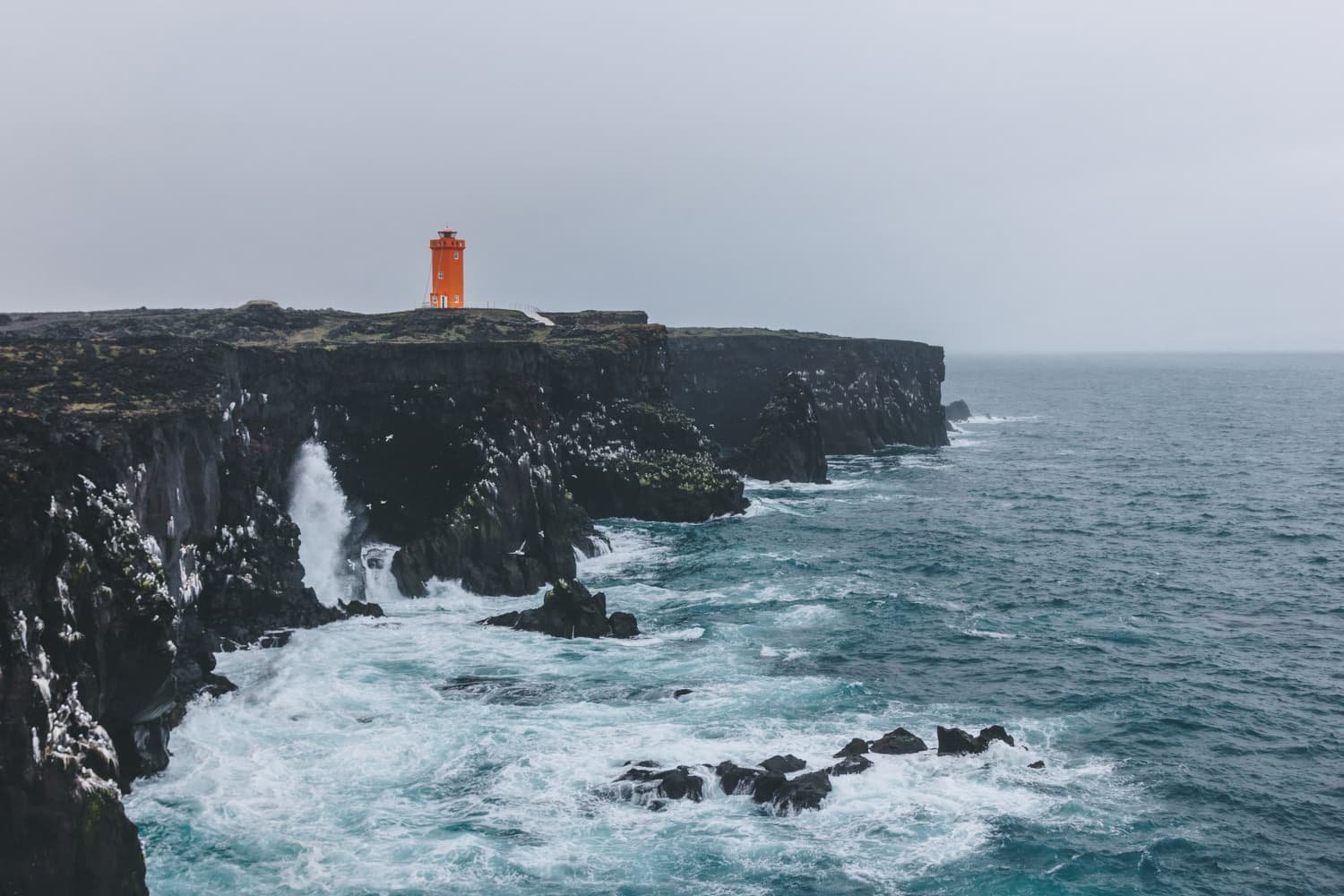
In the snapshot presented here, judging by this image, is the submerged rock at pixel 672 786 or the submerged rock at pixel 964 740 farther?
the submerged rock at pixel 964 740

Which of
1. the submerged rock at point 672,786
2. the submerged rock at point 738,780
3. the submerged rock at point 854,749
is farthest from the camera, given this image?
the submerged rock at point 854,749

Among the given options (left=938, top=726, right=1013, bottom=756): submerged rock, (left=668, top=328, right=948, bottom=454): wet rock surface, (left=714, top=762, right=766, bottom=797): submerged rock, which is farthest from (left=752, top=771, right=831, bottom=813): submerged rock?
(left=668, top=328, right=948, bottom=454): wet rock surface

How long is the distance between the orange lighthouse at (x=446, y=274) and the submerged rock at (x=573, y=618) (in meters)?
59.4

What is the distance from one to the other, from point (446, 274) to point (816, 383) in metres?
53.1

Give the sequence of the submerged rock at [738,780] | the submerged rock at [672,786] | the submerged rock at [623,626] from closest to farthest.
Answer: the submerged rock at [672,786] → the submerged rock at [738,780] → the submerged rock at [623,626]

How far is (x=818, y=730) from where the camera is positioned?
147 ft

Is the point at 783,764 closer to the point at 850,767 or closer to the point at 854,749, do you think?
the point at 850,767

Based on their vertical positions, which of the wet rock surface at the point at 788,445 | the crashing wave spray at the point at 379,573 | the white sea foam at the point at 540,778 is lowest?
the white sea foam at the point at 540,778

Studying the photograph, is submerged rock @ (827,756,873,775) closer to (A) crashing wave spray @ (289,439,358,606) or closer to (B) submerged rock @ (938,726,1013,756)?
(B) submerged rock @ (938,726,1013,756)

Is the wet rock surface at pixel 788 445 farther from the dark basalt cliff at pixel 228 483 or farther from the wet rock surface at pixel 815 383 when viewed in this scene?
the wet rock surface at pixel 815 383

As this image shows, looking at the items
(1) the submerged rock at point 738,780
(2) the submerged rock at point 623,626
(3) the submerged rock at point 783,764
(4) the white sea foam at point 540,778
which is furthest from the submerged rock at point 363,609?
(3) the submerged rock at point 783,764

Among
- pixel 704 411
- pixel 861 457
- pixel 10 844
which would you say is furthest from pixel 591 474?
pixel 10 844

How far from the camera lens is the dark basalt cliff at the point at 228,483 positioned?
29.6 meters

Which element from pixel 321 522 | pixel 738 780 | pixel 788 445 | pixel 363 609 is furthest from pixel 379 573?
pixel 788 445
